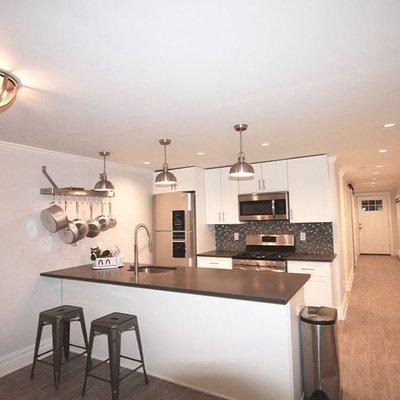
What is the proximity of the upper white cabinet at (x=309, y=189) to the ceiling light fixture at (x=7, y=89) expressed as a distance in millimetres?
3481

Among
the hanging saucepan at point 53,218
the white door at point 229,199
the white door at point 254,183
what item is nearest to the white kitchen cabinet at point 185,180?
the white door at point 229,199

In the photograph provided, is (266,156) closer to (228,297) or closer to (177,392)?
(228,297)

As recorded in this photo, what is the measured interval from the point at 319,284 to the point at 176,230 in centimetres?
215

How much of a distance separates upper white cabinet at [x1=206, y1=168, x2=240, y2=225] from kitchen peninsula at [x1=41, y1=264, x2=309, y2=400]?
178 centimetres

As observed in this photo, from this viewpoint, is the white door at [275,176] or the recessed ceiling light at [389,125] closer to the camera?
the recessed ceiling light at [389,125]

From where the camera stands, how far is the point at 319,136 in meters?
3.15

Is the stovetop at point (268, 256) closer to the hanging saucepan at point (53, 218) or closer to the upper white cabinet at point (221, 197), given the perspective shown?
the upper white cabinet at point (221, 197)

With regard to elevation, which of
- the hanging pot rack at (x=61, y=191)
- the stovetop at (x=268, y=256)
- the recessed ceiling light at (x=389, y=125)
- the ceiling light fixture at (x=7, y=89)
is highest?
the recessed ceiling light at (x=389, y=125)

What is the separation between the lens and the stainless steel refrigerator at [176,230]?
4590 millimetres

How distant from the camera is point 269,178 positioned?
14.5 ft

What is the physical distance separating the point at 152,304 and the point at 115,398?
762 millimetres

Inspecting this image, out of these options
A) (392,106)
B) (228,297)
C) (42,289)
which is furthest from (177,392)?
(392,106)

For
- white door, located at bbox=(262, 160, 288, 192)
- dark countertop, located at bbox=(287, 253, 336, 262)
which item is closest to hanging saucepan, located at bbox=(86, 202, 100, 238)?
white door, located at bbox=(262, 160, 288, 192)

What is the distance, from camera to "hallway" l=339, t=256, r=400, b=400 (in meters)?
2.56
